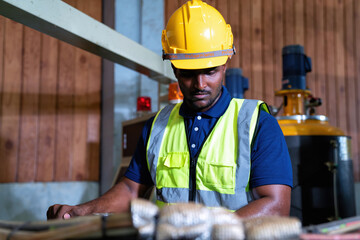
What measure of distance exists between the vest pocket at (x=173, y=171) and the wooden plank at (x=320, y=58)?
391 centimetres

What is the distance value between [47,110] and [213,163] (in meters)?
2.51

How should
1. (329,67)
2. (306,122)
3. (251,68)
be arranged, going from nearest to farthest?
(306,122) → (251,68) → (329,67)

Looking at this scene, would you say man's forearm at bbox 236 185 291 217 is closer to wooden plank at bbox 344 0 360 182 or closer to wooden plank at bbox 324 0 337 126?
wooden plank at bbox 324 0 337 126

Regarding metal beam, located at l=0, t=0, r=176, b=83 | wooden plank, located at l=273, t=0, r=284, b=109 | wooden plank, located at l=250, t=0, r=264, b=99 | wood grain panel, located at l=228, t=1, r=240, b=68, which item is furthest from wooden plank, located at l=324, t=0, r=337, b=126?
metal beam, located at l=0, t=0, r=176, b=83

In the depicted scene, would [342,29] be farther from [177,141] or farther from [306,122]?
[177,141]

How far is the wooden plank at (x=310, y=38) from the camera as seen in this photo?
5262mm

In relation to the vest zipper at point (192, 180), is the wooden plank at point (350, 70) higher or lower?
higher

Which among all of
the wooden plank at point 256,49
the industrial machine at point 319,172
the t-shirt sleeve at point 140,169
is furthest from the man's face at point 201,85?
the wooden plank at point 256,49

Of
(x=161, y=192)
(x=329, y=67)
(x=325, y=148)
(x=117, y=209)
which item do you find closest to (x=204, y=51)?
(x=161, y=192)

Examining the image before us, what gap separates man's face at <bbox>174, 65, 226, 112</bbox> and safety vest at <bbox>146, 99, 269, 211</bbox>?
12 cm

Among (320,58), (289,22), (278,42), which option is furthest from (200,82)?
(320,58)

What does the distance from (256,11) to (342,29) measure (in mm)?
1458

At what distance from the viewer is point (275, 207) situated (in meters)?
1.56

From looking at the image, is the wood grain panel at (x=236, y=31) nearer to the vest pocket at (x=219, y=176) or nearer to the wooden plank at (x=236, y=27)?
the wooden plank at (x=236, y=27)
